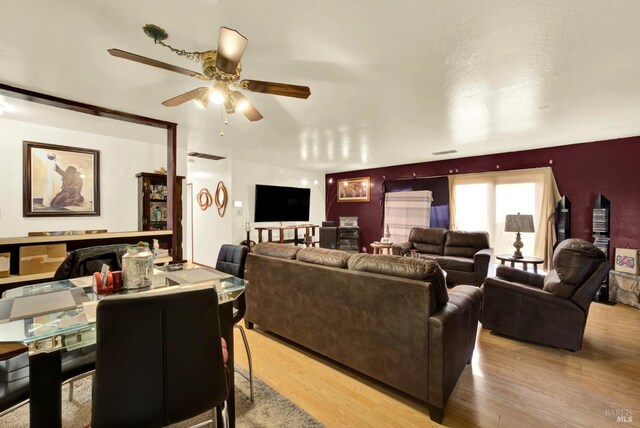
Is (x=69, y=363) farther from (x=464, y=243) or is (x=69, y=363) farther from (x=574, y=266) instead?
(x=464, y=243)

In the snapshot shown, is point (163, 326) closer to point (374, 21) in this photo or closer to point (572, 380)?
point (374, 21)

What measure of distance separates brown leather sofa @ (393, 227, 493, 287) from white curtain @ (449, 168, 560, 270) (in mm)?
536

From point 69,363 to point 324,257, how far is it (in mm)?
1660

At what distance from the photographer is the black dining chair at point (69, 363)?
1163 millimetres

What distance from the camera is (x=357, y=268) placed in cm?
212

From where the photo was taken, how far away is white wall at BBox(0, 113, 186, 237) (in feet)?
10.6

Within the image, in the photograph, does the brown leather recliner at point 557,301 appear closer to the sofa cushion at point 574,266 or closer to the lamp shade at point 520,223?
the sofa cushion at point 574,266

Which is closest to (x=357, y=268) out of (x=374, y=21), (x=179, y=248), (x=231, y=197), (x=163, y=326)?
(x=163, y=326)

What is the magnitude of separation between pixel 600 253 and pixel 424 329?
2.00 meters

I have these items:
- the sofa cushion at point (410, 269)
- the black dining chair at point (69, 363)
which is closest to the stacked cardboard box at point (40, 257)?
the black dining chair at point (69, 363)

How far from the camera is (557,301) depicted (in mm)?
2545

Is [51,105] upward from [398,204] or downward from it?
upward

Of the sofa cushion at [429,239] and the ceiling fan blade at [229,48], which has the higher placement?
the ceiling fan blade at [229,48]

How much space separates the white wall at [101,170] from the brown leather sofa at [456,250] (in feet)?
14.8
